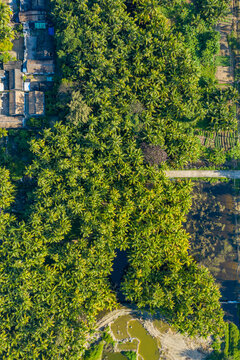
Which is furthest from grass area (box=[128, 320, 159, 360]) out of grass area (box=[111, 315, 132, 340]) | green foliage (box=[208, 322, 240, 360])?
green foliage (box=[208, 322, 240, 360])

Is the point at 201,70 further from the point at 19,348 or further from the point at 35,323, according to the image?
the point at 19,348

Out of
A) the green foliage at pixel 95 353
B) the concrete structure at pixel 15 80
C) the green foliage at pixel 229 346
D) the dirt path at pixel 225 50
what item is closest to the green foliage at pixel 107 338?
the green foliage at pixel 95 353

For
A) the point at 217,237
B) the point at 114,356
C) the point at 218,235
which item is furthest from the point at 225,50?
the point at 114,356

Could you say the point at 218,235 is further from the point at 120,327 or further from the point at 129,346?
the point at 129,346

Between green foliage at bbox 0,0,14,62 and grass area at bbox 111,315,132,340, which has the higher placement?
green foliage at bbox 0,0,14,62

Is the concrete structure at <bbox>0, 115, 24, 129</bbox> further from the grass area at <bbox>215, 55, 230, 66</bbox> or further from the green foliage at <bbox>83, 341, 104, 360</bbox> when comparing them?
the green foliage at <bbox>83, 341, 104, 360</bbox>

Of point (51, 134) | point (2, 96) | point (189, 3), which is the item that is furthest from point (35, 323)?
point (189, 3)
